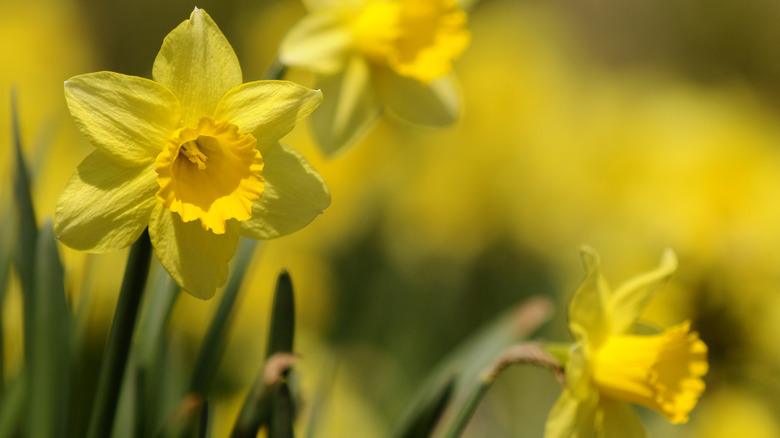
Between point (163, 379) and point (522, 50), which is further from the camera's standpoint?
point (522, 50)

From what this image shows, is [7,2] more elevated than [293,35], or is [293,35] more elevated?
[7,2]

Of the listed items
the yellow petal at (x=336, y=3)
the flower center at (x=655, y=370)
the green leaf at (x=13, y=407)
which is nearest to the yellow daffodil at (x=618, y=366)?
the flower center at (x=655, y=370)

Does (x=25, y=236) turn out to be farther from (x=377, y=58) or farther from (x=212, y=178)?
(x=377, y=58)

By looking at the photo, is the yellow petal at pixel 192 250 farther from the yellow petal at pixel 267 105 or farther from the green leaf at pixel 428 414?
the green leaf at pixel 428 414

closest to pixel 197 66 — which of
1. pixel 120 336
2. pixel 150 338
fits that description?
pixel 120 336

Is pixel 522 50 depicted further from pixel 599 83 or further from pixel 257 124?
pixel 257 124

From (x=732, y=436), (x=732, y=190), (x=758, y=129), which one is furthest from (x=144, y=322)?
(x=758, y=129)

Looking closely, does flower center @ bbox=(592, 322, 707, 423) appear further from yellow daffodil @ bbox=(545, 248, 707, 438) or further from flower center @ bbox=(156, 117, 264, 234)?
flower center @ bbox=(156, 117, 264, 234)

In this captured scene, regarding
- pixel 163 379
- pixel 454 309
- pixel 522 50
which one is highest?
pixel 522 50

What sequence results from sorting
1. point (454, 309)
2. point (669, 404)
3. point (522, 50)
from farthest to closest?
point (522, 50), point (454, 309), point (669, 404)
